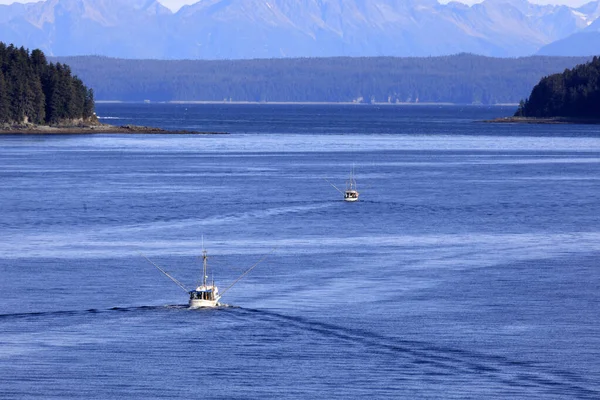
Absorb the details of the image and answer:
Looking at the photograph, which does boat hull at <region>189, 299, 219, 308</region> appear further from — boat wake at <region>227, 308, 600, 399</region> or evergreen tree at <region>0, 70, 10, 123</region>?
evergreen tree at <region>0, 70, 10, 123</region>

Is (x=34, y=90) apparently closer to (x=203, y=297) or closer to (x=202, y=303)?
(x=203, y=297)

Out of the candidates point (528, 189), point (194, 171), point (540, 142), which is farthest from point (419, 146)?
point (528, 189)

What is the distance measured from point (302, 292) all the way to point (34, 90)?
14499 cm

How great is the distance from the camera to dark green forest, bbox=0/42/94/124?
182750 millimetres

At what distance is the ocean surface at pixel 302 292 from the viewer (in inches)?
1373

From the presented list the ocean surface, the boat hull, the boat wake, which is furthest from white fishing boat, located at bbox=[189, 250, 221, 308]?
the boat wake

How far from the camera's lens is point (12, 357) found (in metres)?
36.6

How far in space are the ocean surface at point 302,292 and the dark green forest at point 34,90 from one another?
285ft

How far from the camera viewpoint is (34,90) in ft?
609

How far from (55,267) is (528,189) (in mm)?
52943

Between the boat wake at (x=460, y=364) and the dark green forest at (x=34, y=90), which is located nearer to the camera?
the boat wake at (x=460, y=364)

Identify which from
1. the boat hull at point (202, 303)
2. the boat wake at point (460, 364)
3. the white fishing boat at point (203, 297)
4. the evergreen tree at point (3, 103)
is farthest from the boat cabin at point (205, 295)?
the evergreen tree at point (3, 103)

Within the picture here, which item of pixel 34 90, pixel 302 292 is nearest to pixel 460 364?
pixel 302 292

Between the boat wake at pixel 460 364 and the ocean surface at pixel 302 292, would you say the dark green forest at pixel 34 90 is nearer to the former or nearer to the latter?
the ocean surface at pixel 302 292
